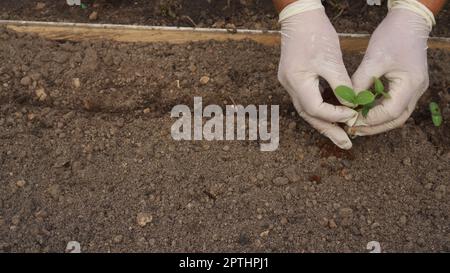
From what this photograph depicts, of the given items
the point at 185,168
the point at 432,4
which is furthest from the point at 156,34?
the point at 432,4

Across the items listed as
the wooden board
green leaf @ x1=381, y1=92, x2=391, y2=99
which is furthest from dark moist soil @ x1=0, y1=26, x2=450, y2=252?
green leaf @ x1=381, y1=92, x2=391, y2=99

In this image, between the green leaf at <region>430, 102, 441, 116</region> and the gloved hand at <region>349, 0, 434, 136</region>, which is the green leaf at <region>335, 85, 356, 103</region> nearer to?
the gloved hand at <region>349, 0, 434, 136</region>

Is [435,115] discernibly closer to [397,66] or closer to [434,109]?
[434,109]

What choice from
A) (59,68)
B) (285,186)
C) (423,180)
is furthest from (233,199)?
(59,68)

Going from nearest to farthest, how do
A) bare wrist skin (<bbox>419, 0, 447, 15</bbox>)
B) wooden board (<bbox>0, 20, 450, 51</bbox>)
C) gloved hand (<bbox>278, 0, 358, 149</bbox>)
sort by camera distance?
gloved hand (<bbox>278, 0, 358, 149</bbox>) < bare wrist skin (<bbox>419, 0, 447, 15</bbox>) < wooden board (<bbox>0, 20, 450, 51</bbox>)

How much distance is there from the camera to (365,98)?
1688 mm

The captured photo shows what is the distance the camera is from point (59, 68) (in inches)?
88.7

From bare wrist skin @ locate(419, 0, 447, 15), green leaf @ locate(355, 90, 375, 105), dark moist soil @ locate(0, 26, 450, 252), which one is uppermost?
bare wrist skin @ locate(419, 0, 447, 15)

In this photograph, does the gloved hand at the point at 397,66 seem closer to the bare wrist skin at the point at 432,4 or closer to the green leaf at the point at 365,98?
the bare wrist skin at the point at 432,4

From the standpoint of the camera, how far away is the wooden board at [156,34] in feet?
7.71

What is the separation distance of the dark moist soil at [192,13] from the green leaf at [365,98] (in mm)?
892

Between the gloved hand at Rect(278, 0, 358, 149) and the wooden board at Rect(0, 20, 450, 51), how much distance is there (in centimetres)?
40

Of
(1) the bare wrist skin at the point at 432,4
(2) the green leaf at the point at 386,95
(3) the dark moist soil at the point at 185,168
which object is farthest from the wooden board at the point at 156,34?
(2) the green leaf at the point at 386,95

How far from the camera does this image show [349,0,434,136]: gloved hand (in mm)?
1808
